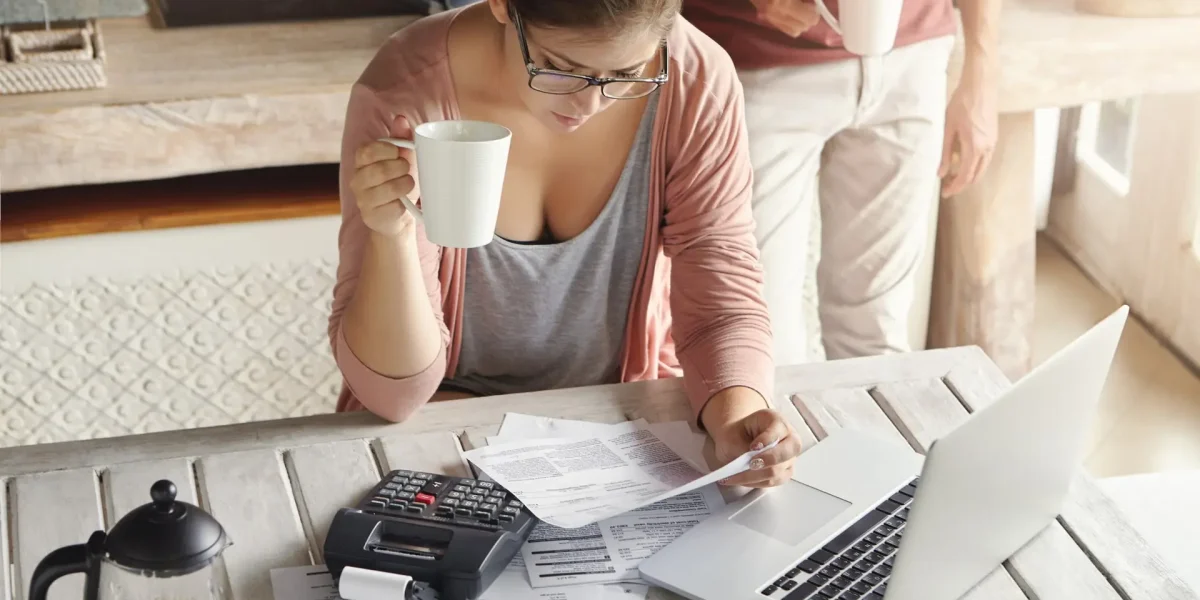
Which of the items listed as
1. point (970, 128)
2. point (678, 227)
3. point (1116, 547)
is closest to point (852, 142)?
point (970, 128)

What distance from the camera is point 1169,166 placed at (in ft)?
8.91

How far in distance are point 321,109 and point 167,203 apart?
1.21ft

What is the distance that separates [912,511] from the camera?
2.74ft

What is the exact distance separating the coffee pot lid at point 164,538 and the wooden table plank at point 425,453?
37 centimetres

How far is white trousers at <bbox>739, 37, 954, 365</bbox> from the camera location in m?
1.90

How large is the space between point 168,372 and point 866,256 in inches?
52.1

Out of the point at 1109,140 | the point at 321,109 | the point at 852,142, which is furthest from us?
the point at 1109,140

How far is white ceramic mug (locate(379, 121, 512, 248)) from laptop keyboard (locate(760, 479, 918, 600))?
0.38 meters

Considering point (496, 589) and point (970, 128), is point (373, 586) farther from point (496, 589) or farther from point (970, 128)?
point (970, 128)

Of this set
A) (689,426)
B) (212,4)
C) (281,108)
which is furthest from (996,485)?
(212,4)

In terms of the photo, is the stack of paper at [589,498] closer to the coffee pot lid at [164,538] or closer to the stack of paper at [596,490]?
the stack of paper at [596,490]

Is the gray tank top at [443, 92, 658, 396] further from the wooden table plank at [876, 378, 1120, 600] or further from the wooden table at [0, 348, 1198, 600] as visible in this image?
the wooden table plank at [876, 378, 1120, 600]

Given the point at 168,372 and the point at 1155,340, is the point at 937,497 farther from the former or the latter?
the point at 1155,340

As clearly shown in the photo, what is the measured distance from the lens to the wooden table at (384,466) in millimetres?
1007
